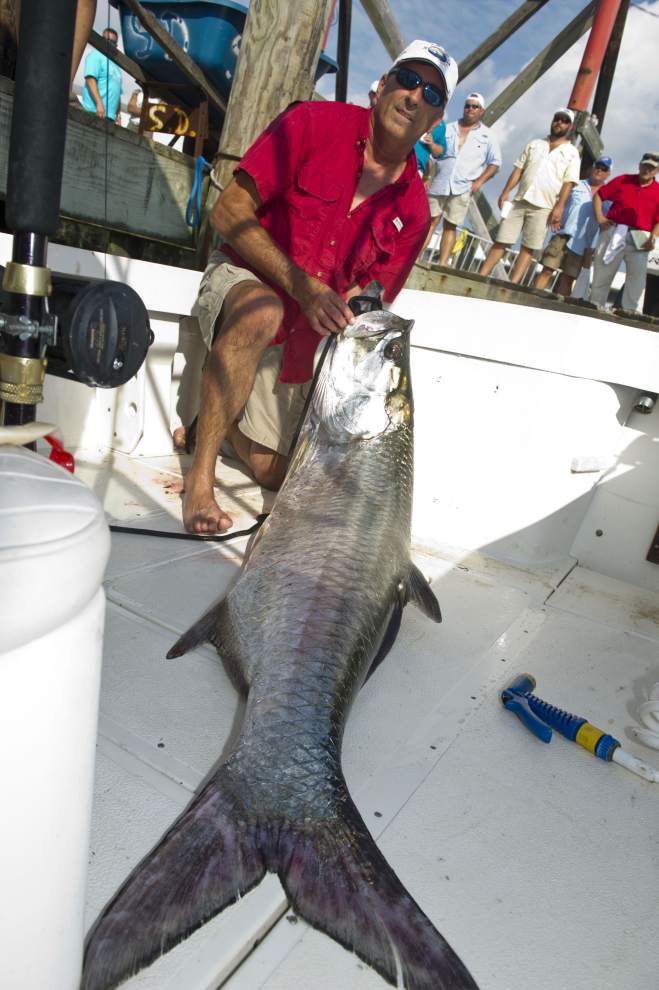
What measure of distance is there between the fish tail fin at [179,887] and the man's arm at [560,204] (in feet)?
28.9

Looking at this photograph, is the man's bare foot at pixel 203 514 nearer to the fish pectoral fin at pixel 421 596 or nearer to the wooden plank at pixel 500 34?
the fish pectoral fin at pixel 421 596

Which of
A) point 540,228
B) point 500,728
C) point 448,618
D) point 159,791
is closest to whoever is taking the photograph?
point 159,791

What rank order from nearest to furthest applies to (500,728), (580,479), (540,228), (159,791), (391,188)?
(159,791), (500,728), (580,479), (391,188), (540,228)

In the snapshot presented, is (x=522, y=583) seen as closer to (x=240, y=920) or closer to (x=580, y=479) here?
(x=580, y=479)

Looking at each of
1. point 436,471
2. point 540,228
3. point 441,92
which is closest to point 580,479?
point 436,471

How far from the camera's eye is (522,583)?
258cm

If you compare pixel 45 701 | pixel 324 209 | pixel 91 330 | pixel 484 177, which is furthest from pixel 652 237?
pixel 45 701

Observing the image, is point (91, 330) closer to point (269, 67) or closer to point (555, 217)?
point (269, 67)

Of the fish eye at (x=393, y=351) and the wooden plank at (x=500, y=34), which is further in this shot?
the wooden plank at (x=500, y=34)

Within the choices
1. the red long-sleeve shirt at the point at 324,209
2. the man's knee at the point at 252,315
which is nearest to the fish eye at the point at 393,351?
the man's knee at the point at 252,315

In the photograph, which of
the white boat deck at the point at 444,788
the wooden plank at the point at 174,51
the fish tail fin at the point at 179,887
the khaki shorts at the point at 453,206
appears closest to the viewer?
the fish tail fin at the point at 179,887

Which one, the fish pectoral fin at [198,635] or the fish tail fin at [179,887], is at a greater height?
the fish tail fin at [179,887]

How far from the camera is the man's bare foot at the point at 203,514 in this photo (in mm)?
2375

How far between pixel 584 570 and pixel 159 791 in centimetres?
237
